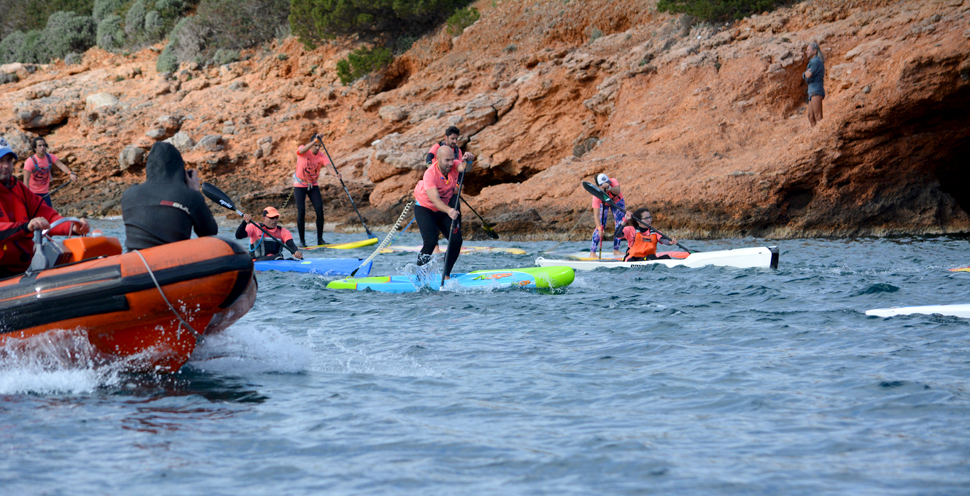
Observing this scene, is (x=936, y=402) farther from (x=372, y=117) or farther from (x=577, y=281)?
(x=372, y=117)

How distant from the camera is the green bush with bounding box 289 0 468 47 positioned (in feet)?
86.5

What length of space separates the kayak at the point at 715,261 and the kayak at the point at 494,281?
1.37 meters

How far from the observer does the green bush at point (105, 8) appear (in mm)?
37625

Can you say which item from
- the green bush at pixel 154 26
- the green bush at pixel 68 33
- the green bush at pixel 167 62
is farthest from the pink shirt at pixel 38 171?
the green bush at pixel 68 33

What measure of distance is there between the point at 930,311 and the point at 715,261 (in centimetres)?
398

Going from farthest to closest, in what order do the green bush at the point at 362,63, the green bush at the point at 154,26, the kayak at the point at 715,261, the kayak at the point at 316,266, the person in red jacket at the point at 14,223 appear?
1. the green bush at the point at 154,26
2. the green bush at the point at 362,63
3. the kayak at the point at 316,266
4. the kayak at the point at 715,261
5. the person in red jacket at the point at 14,223

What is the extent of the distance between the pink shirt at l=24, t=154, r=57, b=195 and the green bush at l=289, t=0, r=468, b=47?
16240mm

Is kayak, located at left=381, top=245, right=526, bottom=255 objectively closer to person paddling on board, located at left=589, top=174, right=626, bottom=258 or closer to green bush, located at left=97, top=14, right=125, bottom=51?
person paddling on board, located at left=589, top=174, right=626, bottom=258

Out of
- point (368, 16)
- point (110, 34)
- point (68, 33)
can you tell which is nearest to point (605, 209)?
point (368, 16)

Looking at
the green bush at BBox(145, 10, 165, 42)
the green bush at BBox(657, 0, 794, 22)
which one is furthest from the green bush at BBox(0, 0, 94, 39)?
the green bush at BBox(657, 0, 794, 22)

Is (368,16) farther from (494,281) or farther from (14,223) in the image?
(14,223)

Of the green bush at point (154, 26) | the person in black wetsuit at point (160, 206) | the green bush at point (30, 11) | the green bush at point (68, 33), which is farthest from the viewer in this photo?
the green bush at point (30, 11)

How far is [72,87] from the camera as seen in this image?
31.7 meters

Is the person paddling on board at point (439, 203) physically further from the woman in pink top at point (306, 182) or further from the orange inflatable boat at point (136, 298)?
the woman in pink top at point (306, 182)
